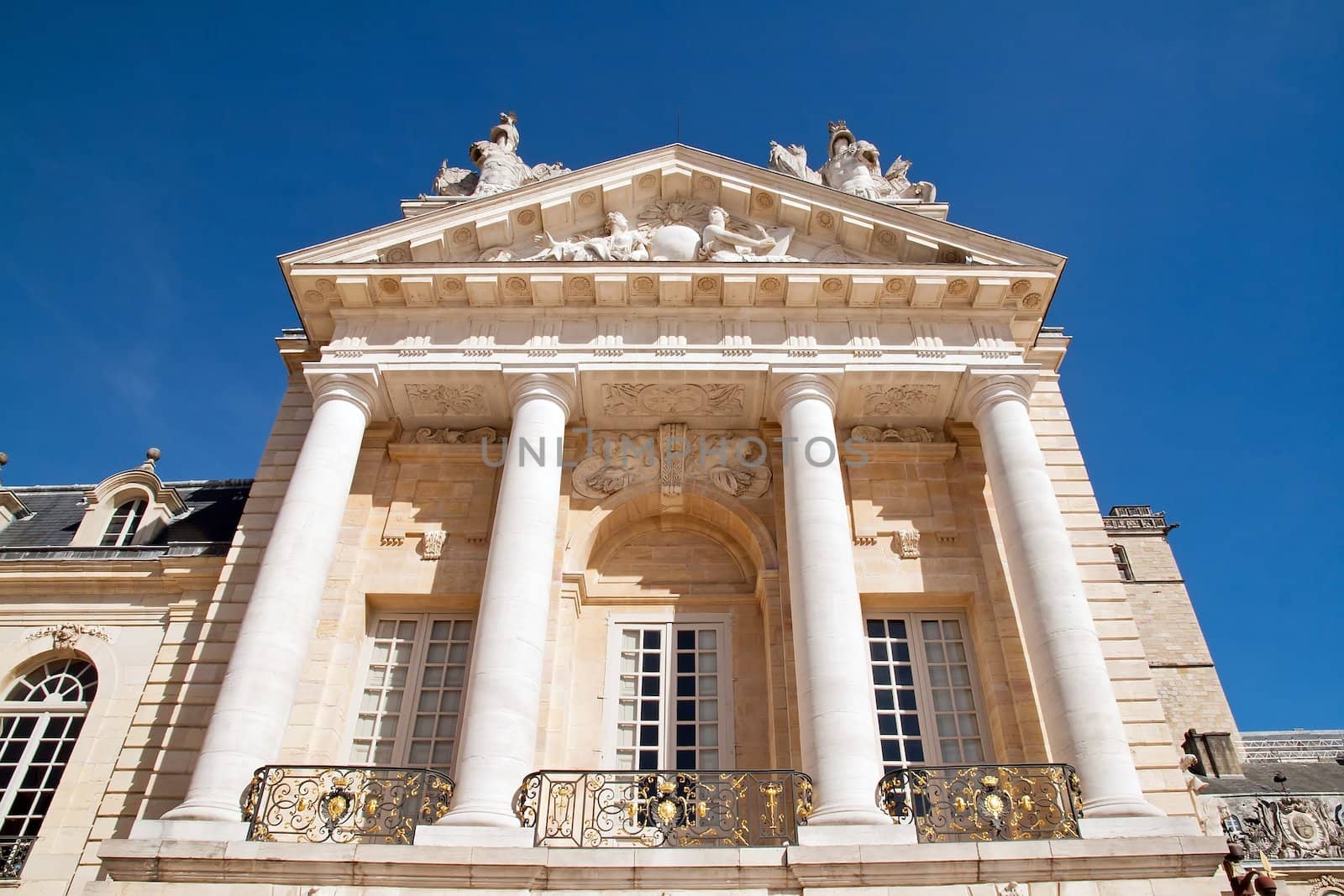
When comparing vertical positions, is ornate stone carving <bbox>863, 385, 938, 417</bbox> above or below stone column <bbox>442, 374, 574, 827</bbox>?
above

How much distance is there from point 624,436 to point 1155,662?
3041 centimetres

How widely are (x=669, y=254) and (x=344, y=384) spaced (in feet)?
17.5

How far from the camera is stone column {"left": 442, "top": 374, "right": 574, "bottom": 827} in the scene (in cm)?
1009

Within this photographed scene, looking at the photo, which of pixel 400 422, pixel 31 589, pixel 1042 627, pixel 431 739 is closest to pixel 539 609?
pixel 431 739

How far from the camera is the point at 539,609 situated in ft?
37.9

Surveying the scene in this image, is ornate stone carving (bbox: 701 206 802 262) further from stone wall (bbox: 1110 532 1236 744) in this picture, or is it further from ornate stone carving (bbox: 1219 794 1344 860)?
stone wall (bbox: 1110 532 1236 744)

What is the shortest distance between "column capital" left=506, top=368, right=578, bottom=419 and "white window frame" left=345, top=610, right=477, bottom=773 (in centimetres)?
321

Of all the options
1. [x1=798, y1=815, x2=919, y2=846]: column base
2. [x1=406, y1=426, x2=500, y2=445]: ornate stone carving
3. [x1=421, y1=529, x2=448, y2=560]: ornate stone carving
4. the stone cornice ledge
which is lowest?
the stone cornice ledge

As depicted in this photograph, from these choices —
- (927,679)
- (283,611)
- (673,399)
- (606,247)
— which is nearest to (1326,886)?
(927,679)

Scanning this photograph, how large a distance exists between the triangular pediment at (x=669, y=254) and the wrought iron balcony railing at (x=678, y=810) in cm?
705

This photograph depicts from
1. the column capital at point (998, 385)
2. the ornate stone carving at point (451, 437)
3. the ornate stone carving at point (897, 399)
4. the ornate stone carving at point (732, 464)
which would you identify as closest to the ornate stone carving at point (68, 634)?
the ornate stone carving at point (451, 437)

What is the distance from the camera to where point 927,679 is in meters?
12.8

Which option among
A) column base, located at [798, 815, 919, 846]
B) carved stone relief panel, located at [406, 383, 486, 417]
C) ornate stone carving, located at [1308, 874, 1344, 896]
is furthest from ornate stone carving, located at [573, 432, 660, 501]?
ornate stone carving, located at [1308, 874, 1344, 896]

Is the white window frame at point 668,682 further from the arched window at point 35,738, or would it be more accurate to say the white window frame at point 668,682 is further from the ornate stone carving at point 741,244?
the arched window at point 35,738
